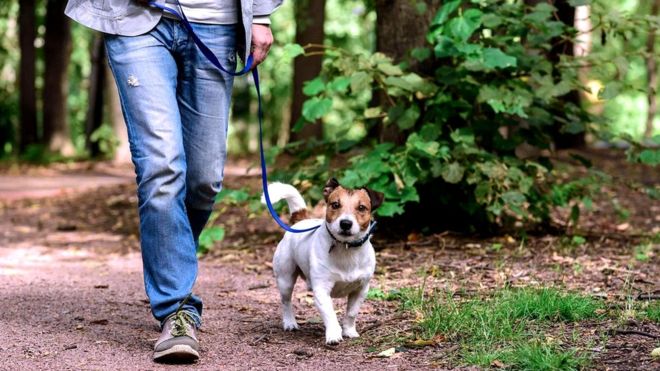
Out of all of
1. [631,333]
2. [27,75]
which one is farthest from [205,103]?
[27,75]

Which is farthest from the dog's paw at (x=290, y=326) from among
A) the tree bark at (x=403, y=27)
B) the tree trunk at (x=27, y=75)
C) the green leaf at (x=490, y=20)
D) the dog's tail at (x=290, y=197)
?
the tree trunk at (x=27, y=75)

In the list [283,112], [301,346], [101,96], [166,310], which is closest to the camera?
A: [166,310]

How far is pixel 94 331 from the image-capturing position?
489 cm

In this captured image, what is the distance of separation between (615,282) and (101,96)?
1979 cm

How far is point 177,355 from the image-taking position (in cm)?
416

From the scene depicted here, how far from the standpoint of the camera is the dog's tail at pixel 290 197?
16.6 feet

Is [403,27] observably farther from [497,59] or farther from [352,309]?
[352,309]

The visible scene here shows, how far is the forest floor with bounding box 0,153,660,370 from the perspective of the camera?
4316mm

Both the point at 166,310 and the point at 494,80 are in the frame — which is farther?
the point at 494,80

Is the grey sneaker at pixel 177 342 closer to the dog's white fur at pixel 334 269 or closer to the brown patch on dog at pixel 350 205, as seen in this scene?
the dog's white fur at pixel 334 269

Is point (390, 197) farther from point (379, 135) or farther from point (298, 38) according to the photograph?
point (298, 38)

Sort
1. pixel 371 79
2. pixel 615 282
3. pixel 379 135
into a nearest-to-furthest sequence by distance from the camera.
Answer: pixel 615 282 < pixel 371 79 < pixel 379 135

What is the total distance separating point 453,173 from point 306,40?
8827 millimetres

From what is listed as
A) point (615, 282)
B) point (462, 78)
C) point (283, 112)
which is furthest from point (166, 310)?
point (283, 112)
